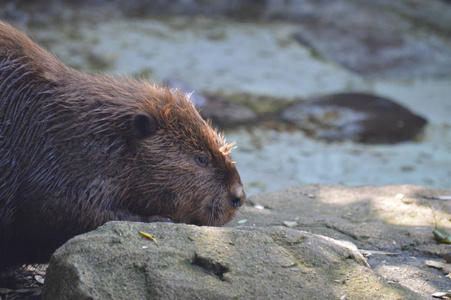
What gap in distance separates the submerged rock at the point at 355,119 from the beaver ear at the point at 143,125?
232 inches

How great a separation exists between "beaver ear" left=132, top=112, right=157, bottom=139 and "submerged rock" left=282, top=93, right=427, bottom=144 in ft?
19.3

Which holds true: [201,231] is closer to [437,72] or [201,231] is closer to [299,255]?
[299,255]

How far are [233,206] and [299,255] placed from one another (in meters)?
0.75

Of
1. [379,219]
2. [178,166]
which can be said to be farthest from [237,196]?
[379,219]

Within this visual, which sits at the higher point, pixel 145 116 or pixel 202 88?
pixel 145 116

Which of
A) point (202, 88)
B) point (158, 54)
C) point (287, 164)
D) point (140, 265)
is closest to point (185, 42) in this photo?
point (158, 54)

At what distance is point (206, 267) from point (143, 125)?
1090 millimetres

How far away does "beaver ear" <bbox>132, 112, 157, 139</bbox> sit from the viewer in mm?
3314

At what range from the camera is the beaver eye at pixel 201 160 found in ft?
11.4

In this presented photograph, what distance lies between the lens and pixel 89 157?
316cm

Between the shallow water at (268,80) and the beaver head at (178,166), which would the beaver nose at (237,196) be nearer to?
the beaver head at (178,166)

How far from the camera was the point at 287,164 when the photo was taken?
798 cm

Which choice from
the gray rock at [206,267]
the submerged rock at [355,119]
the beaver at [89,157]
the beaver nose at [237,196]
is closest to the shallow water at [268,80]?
the submerged rock at [355,119]

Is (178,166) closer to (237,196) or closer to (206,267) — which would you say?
(237,196)
